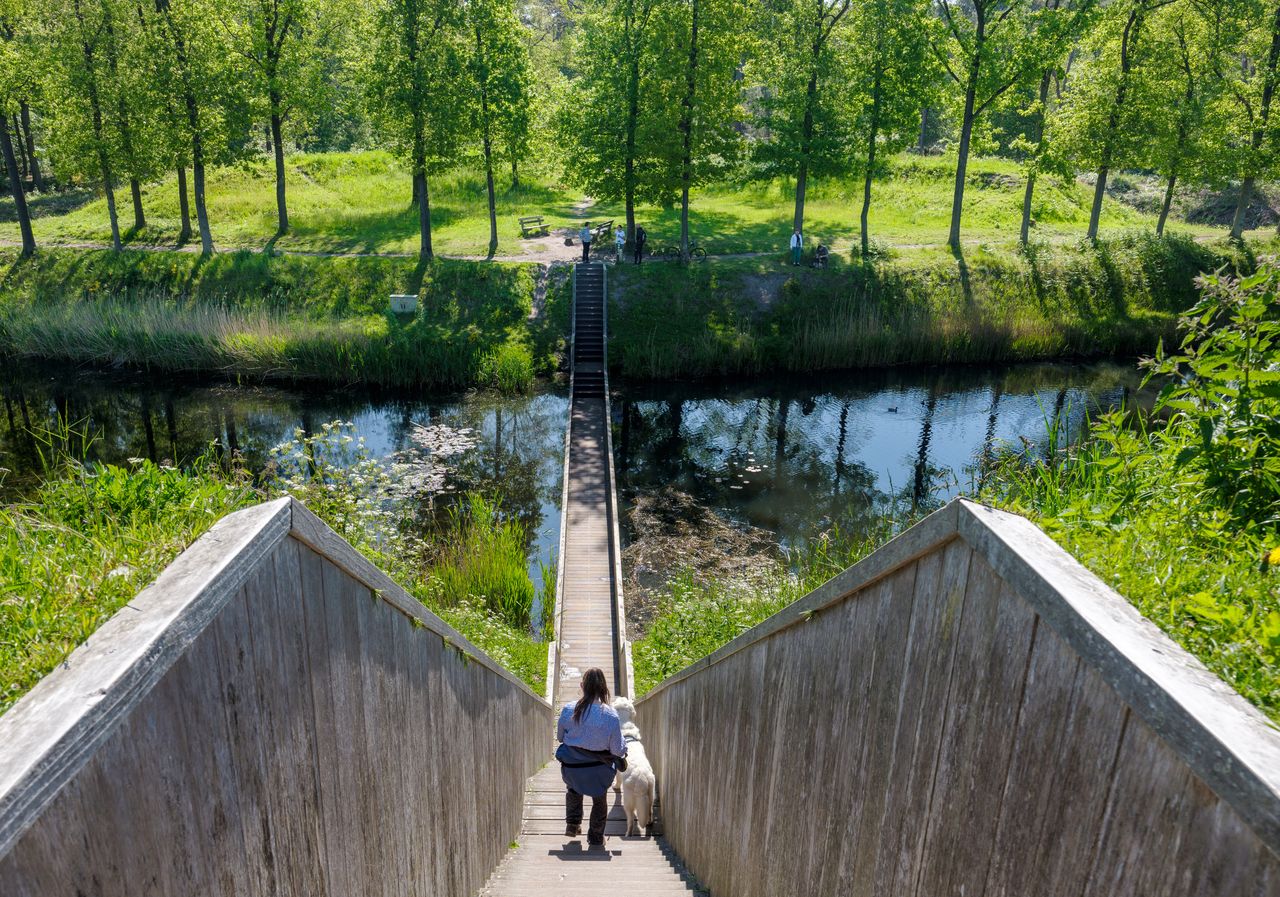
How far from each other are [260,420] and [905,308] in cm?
1790

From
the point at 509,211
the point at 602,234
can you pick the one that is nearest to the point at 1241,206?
the point at 602,234

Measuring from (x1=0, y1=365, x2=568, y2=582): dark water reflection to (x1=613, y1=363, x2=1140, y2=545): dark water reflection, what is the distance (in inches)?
77.7

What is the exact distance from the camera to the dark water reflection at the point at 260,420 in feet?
62.5

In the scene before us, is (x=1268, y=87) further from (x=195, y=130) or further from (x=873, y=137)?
(x=195, y=130)

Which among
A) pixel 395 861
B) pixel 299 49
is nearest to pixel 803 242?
pixel 299 49

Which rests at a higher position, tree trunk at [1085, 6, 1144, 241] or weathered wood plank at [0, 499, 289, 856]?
tree trunk at [1085, 6, 1144, 241]

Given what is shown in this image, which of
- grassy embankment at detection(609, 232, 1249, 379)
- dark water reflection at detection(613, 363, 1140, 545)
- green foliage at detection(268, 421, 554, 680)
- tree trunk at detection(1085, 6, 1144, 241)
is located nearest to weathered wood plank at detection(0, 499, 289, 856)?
green foliage at detection(268, 421, 554, 680)

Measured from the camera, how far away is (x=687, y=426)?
2256 centimetres

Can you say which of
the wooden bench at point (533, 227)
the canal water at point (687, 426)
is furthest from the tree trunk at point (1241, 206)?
the wooden bench at point (533, 227)

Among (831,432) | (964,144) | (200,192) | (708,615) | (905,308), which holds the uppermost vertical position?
(964,144)

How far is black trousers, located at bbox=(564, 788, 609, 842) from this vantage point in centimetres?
680

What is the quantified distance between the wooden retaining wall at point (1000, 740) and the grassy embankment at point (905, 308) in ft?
72.0

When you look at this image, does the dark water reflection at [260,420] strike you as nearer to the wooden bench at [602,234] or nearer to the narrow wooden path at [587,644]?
the narrow wooden path at [587,644]

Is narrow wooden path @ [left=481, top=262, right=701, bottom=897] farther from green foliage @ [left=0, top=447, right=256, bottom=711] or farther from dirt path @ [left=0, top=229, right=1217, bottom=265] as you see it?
green foliage @ [left=0, top=447, right=256, bottom=711]
